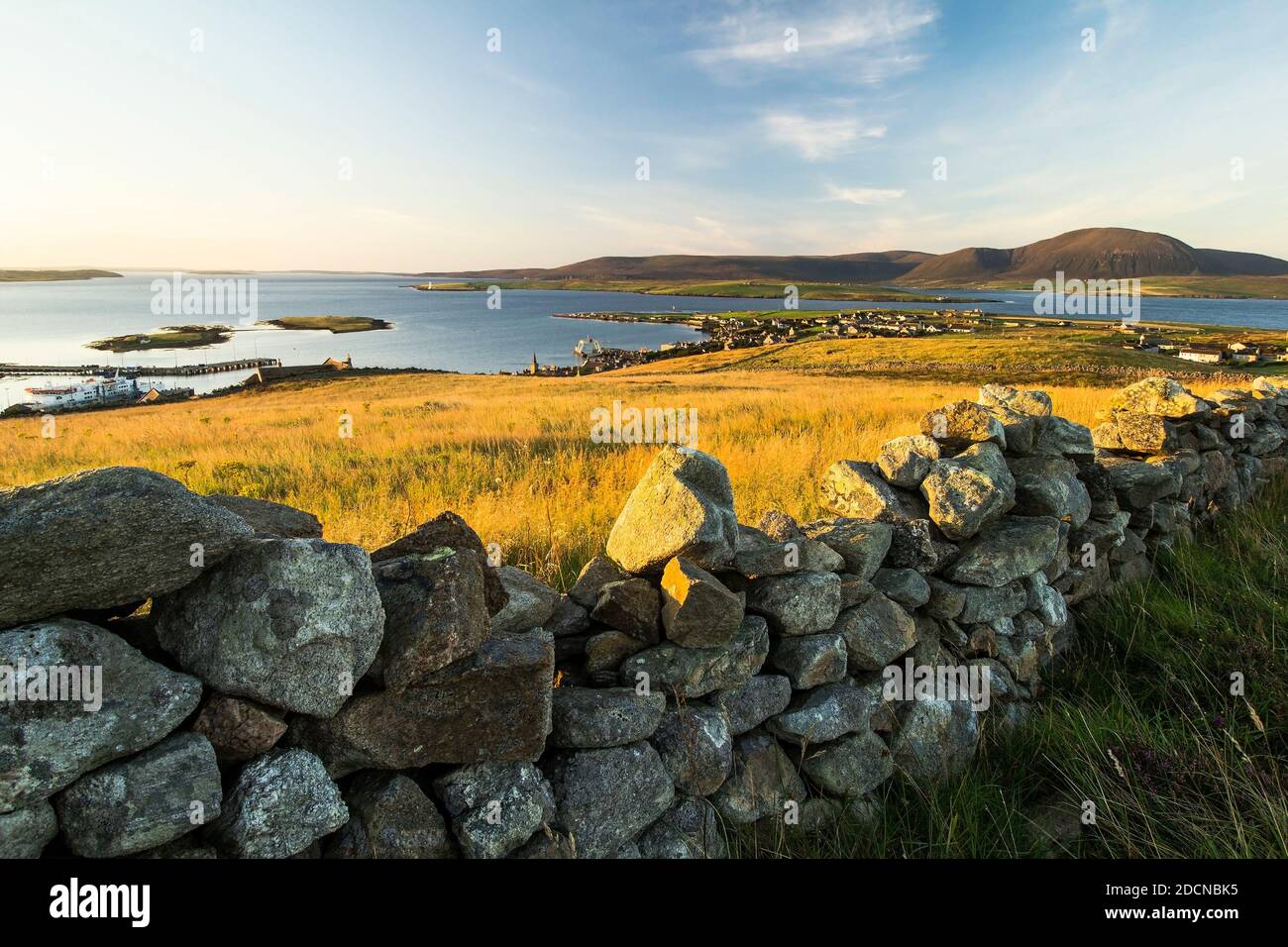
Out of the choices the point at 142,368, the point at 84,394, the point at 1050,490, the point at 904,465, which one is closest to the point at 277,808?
the point at 904,465

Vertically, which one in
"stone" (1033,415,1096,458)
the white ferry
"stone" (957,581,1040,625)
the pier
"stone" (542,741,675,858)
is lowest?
"stone" (542,741,675,858)

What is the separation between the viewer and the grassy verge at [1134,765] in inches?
123

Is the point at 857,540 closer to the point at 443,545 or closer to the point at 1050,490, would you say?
the point at 1050,490

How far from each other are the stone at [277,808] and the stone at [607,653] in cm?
118

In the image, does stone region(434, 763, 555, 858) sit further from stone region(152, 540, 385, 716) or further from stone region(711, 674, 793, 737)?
stone region(711, 674, 793, 737)

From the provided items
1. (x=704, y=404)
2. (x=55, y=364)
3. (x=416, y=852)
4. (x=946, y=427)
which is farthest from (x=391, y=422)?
(x=55, y=364)

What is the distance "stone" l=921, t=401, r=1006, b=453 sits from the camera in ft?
16.3

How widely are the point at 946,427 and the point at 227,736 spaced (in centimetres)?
510

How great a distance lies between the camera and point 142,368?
91688mm

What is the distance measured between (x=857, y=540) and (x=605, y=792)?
83.8 inches

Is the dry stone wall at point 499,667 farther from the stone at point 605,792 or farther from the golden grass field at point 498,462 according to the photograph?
the golden grass field at point 498,462

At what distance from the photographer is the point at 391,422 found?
15945 millimetres

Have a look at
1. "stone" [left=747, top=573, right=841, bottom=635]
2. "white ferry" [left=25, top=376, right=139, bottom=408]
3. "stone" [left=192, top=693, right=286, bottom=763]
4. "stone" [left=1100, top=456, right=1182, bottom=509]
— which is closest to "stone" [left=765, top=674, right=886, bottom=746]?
"stone" [left=747, top=573, right=841, bottom=635]

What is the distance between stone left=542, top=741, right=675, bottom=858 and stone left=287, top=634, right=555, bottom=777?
24 cm
